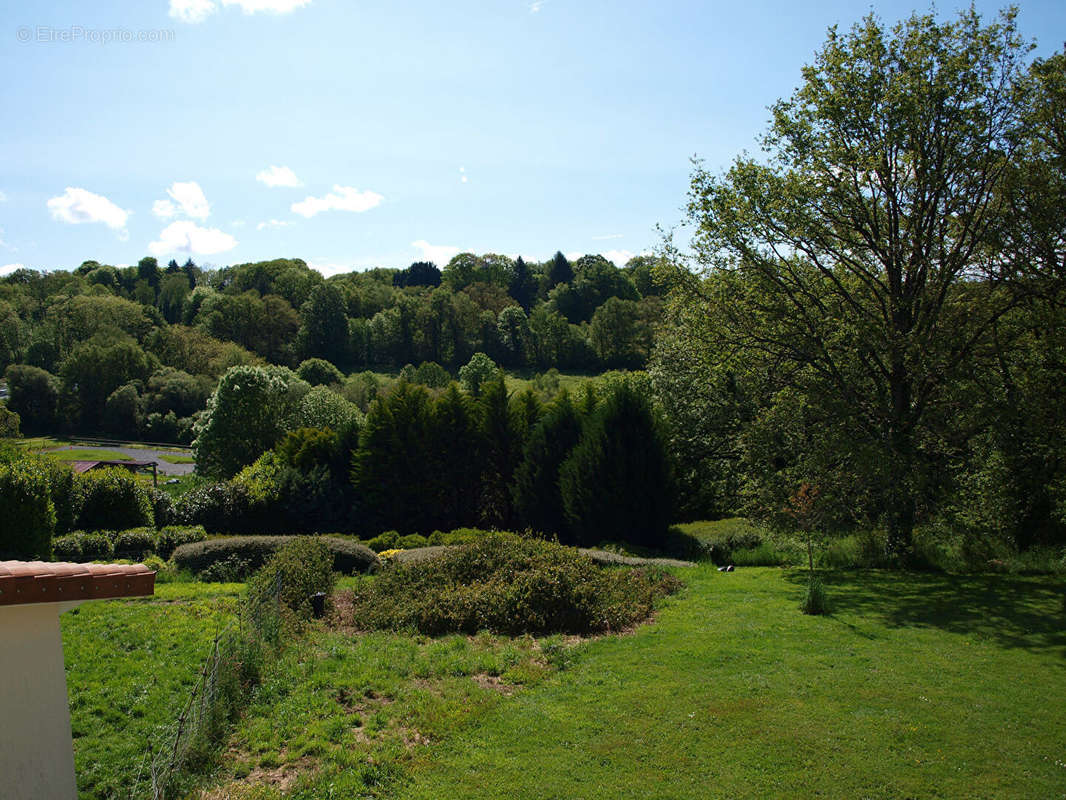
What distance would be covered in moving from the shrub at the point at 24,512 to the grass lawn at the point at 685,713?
8.58 metres

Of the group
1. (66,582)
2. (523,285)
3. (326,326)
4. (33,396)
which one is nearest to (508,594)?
(66,582)

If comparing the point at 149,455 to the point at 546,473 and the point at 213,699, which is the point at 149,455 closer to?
the point at 546,473

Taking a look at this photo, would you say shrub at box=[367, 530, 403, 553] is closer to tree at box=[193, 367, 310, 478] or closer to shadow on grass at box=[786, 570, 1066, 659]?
shadow on grass at box=[786, 570, 1066, 659]

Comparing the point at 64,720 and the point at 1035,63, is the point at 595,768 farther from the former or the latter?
the point at 1035,63

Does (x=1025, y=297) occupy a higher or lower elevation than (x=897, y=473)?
higher

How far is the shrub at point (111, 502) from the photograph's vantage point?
2067 cm

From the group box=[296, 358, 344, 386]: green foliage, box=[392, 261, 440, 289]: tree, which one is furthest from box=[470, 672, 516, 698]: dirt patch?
box=[392, 261, 440, 289]: tree

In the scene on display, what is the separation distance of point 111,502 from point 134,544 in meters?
2.66

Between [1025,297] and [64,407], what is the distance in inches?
2832

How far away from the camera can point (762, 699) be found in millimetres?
7609

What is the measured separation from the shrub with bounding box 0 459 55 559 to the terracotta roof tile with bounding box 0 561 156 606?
12.7m

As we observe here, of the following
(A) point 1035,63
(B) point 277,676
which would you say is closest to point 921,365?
(A) point 1035,63

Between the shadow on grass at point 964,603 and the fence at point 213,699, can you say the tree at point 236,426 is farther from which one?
the shadow on grass at point 964,603

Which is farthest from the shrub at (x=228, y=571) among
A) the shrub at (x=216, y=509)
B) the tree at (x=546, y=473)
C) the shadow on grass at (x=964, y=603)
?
the shadow on grass at (x=964, y=603)
